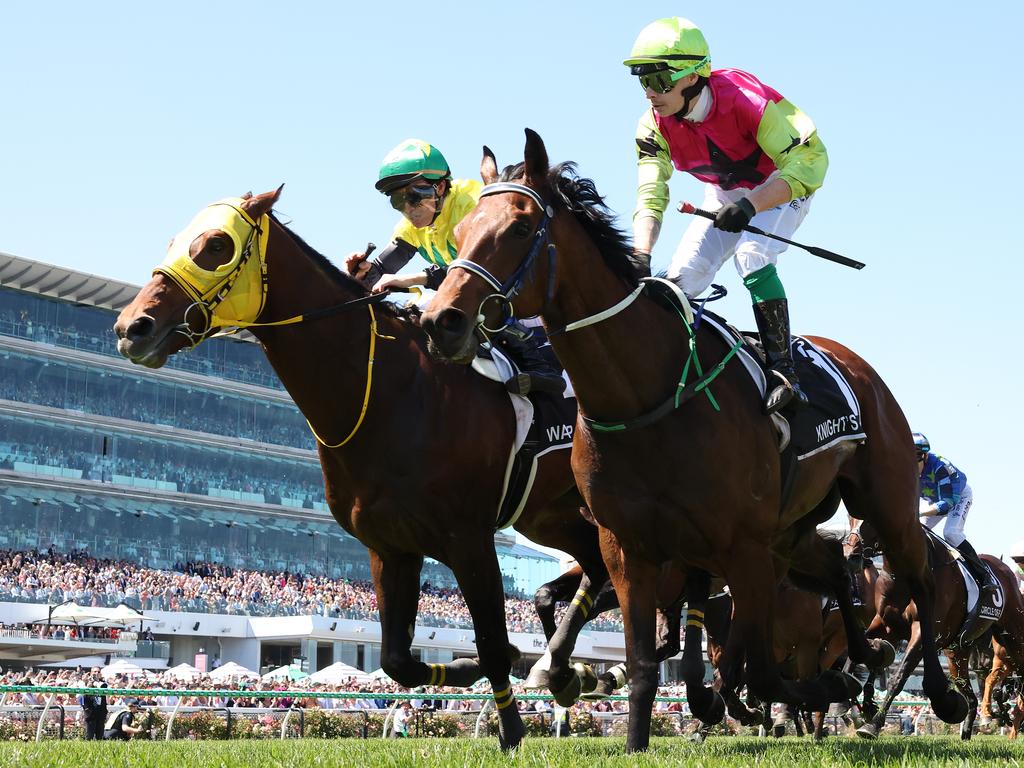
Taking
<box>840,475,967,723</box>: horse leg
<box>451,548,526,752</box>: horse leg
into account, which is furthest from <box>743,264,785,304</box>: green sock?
<box>451,548,526,752</box>: horse leg

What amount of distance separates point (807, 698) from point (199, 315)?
336 centimetres

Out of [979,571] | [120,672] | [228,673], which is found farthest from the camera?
[228,673]

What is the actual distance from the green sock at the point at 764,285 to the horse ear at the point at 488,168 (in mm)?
1473

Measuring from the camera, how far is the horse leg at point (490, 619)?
19.8 feet

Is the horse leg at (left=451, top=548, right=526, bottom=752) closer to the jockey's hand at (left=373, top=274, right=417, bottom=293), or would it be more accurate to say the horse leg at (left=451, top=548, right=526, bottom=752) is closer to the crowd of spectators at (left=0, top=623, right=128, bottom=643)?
the jockey's hand at (left=373, top=274, right=417, bottom=293)

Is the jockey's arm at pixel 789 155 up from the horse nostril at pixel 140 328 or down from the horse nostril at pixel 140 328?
up

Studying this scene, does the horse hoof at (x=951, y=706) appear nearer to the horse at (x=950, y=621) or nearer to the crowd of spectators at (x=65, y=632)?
the horse at (x=950, y=621)

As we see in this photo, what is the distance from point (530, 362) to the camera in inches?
275

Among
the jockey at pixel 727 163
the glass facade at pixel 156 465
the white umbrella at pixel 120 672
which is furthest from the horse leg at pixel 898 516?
the glass facade at pixel 156 465

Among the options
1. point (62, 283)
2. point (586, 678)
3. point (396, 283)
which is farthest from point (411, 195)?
point (62, 283)

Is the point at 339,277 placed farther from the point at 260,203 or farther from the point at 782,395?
the point at 782,395

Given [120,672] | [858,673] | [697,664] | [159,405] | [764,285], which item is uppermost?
[159,405]

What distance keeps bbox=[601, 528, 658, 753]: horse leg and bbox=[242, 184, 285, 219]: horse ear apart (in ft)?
7.94

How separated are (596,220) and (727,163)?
127cm
